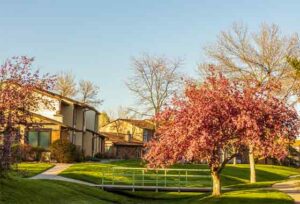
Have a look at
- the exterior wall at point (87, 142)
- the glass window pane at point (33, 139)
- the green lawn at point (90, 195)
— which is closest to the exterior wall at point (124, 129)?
the exterior wall at point (87, 142)

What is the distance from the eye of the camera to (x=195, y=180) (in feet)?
125

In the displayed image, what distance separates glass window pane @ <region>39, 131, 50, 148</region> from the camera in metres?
48.0

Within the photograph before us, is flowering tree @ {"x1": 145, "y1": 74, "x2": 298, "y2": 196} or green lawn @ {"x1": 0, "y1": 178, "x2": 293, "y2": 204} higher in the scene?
flowering tree @ {"x1": 145, "y1": 74, "x2": 298, "y2": 196}

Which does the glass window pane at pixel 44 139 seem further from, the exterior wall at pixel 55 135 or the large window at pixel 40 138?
the exterior wall at pixel 55 135

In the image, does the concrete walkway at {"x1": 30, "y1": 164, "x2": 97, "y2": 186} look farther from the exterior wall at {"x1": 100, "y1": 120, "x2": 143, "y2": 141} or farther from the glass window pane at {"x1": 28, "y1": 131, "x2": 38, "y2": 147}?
the exterior wall at {"x1": 100, "y1": 120, "x2": 143, "y2": 141}

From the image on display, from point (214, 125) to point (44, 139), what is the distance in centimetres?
2952

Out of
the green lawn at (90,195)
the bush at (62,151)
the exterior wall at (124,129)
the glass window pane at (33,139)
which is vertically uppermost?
the exterior wall at (124,129)

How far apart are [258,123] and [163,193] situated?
10.6m

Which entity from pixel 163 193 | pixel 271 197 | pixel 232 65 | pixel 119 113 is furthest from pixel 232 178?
pixel 119 113

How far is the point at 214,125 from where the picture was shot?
2183cm

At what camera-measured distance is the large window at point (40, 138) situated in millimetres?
47906

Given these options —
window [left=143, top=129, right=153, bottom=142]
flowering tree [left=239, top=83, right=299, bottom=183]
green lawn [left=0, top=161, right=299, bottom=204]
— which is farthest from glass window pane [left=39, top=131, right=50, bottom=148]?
window [left=143, top=129, right=153, bottom=142]

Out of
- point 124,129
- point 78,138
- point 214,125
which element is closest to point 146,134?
point 124,129

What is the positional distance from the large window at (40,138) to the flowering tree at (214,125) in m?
26.9
